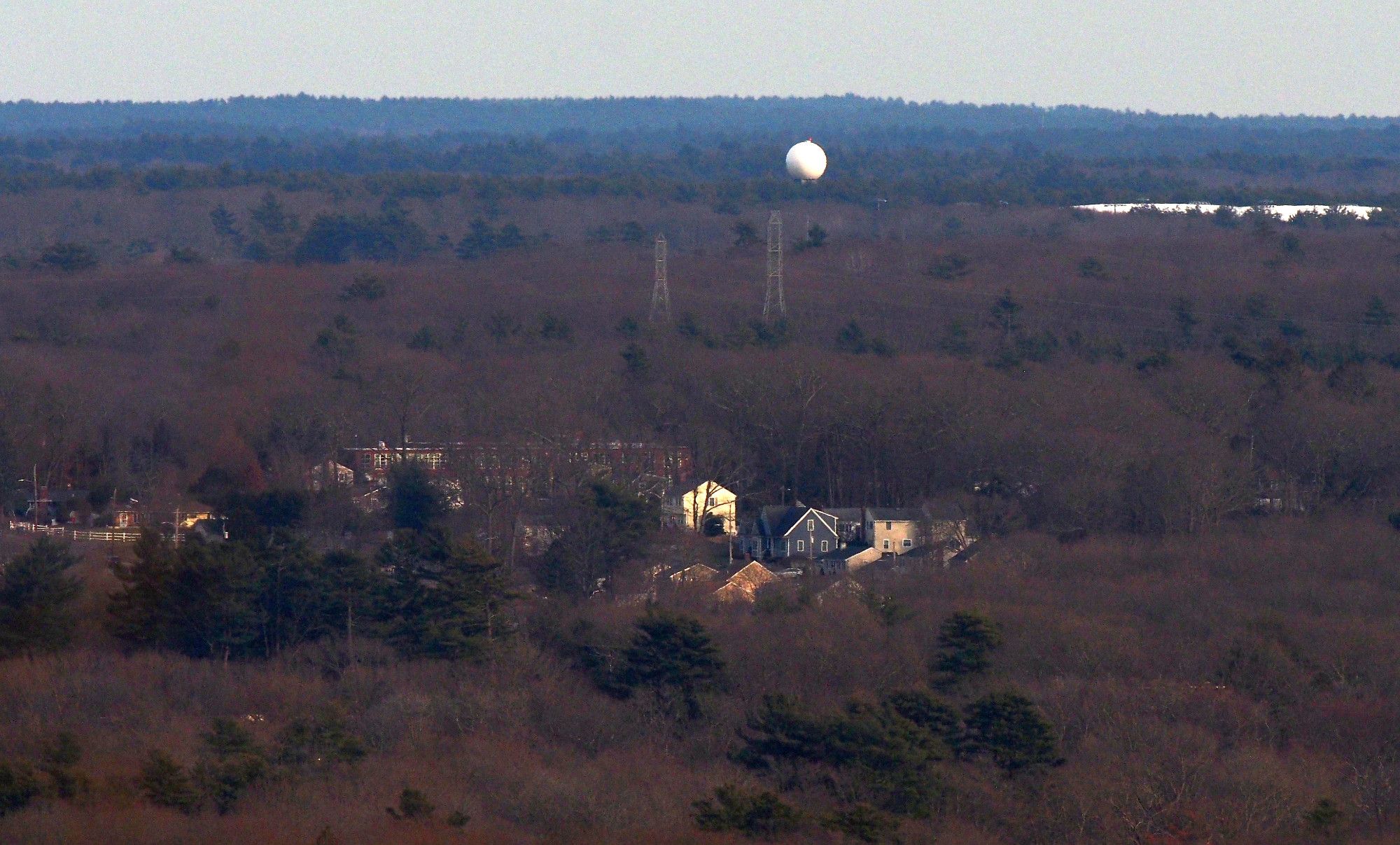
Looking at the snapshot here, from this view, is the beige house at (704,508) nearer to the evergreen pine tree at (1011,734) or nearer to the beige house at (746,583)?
the beige house at (746,583)

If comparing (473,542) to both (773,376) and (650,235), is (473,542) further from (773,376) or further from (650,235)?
(650,235)

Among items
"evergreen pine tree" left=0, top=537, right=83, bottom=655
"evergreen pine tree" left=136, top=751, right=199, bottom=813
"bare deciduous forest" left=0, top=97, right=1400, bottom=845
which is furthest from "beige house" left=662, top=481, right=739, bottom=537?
"evergreen pine tree" left=136, top=751, right=199, bottom=813

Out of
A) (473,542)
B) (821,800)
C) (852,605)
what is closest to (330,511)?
(473,542)

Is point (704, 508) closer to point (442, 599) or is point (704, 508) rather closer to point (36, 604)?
point (442, 599)

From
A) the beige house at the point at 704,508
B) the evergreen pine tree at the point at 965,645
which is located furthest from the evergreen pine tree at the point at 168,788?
the beige house at the point at 704,508

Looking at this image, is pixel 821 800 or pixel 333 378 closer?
pixel 821 800

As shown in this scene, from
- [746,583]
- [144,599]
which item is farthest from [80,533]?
[746,583]
